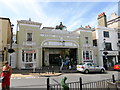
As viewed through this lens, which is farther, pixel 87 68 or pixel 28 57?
pixel 28 57

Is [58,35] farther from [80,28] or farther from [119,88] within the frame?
[119,88]

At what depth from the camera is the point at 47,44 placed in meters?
18.3

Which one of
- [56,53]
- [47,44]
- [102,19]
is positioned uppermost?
[102,19]

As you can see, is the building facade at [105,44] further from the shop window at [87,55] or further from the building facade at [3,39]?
the building facade at [3,39]

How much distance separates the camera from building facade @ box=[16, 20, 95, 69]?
54.9 ft

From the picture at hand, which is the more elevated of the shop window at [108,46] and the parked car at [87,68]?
the shop window at [108,46]

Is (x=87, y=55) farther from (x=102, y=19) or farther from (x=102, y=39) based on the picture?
(x=102, y=19)

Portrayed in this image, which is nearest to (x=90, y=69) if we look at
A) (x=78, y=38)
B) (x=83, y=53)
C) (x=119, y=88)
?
(x=83, y=53)

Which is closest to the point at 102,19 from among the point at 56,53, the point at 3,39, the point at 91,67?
the point at 56,53

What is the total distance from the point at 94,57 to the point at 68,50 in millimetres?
5511

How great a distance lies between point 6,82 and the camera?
5594 millimetres

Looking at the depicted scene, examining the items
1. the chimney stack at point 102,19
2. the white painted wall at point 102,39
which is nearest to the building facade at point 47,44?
the white painted wall at point 102,39

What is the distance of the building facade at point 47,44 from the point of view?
54.9ft

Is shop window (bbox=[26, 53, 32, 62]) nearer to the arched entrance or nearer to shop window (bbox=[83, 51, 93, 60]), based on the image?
the arched entrance
